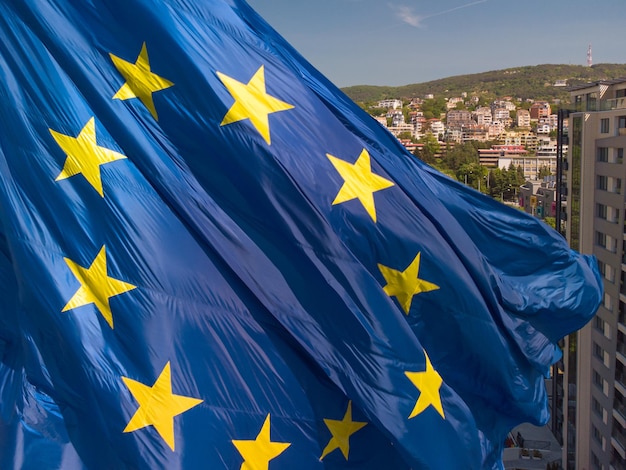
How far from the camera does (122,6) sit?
5.34 m

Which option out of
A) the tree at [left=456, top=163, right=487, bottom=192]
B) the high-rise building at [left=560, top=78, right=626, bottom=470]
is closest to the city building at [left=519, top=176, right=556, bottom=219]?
the high-rise building at [left=560, top=78, right=626, bottom=470]

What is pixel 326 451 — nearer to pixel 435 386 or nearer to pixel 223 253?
pixel 435 386

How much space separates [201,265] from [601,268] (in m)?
25.3

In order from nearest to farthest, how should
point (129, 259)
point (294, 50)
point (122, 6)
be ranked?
point (129, 259) < point (122, 6) < point (294, 50)

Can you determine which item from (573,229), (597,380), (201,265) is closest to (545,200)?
(573,229)

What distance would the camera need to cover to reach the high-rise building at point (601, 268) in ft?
82.5

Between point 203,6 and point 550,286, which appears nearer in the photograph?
point 203,6

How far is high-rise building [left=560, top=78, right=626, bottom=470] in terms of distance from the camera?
2514 centimetres

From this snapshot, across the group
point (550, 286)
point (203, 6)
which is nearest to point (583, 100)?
point (550, 286)

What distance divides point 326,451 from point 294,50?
379cm

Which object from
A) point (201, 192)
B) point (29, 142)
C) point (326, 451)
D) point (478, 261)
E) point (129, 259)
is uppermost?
point (29, 142)

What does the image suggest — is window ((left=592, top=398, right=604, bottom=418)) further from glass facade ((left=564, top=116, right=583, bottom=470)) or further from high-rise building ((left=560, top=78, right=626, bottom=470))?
glass facade ((left=564, top=116, right=583, bottom=470))

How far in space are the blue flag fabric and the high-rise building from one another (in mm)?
Result: 22311

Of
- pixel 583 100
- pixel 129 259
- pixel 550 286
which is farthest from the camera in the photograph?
pixel 583 100
